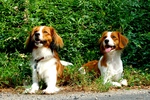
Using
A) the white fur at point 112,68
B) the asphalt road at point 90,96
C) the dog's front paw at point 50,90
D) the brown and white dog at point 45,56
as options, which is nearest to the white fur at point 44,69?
the brown and white dog at point 45,56

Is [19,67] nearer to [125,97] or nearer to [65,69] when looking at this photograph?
[65,69]

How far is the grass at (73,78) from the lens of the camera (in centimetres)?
878

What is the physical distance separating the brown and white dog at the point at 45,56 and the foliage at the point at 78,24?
1.38 meters

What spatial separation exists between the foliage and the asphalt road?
200 cm

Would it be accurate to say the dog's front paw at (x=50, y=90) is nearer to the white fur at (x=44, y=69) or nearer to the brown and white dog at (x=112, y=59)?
the white fur at (x=44, y=69)

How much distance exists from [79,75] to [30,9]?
122 inches

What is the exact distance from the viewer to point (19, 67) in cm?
1005

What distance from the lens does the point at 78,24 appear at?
11.3 meters

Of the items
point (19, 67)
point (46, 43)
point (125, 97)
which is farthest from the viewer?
point (19, 67)

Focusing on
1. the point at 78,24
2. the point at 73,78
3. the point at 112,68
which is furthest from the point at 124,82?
the point at 78,24

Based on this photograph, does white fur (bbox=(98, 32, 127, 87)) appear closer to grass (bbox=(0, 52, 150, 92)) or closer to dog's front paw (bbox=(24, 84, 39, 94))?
grass (bbox=(0, 52, 150, 92))

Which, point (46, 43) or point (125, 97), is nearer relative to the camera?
point (125, 97)

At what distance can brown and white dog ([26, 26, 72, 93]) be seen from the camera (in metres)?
8.77

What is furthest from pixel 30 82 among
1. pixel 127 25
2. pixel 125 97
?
pixel 127 25
